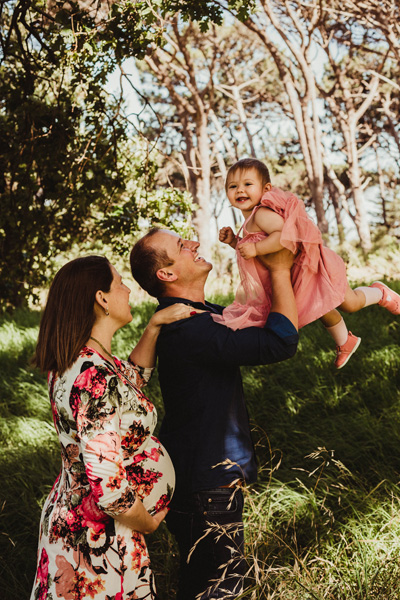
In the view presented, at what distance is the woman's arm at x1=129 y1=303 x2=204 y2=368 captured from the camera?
230 centimetres

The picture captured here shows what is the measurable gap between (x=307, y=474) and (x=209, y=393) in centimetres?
195

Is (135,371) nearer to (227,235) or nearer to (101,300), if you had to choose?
(101,300)

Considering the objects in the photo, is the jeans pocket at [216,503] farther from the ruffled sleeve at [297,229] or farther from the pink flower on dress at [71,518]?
the ruffled sleeve at [297,229]

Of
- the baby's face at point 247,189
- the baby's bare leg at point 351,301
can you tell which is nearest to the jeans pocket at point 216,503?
the baby's bare leg at point 351,301

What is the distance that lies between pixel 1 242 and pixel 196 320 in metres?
2.88

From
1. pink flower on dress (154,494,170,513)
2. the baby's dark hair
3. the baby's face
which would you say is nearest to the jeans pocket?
pink flower on dress (154,494,170,513)

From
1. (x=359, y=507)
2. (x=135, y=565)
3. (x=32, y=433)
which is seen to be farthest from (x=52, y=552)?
(x=32, y=433)

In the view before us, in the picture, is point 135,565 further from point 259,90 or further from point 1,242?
point 259,90

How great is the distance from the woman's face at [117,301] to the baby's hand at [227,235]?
725 mm

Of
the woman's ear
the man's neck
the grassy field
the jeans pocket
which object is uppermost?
the woman's ear

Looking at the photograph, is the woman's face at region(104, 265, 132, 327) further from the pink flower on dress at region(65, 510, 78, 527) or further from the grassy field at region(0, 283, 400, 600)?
the grassy field at region(0, 283, 400, 600)

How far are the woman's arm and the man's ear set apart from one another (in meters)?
0.13

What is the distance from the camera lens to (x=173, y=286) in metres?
2.47

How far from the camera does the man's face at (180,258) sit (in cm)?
243
